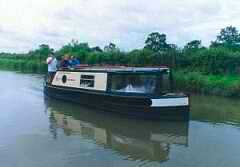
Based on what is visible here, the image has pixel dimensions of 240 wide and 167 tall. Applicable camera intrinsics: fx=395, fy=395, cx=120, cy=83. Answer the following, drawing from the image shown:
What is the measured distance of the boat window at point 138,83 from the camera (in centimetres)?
1273

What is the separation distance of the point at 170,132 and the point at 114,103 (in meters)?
2.76

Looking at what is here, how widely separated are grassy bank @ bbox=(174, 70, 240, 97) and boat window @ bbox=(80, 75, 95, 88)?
22.1 ft

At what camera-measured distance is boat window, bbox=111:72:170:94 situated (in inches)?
501

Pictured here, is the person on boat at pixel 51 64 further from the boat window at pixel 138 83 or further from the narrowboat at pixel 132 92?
the boat window at pixel 138 83

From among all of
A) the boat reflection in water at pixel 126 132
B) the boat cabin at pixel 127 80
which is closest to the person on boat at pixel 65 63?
the boat cabin at pixel 127 80

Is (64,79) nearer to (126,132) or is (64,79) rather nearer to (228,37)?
(126,132)

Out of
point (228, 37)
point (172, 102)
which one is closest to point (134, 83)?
point (172, 102)

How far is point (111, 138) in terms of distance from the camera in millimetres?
10664

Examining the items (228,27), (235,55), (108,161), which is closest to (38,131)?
(108,161)

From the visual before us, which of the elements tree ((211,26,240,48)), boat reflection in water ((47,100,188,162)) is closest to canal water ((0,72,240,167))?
boat reflection in water ((47,100,188,162))

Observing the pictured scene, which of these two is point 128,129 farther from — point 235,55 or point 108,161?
point 235,55

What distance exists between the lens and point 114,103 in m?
13.4

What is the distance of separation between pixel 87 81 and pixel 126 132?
4331mm

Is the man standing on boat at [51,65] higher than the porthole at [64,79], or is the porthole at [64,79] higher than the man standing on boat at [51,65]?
the man standing on boat at [51,65]
